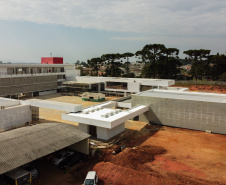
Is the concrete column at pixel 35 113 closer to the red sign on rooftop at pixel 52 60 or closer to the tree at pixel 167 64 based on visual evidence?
the red sign on rooftop at pixel 52 60

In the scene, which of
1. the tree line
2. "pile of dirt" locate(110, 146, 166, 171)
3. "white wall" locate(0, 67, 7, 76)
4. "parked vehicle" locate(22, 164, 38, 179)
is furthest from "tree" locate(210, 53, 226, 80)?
"parked vehicle" locate(22, 164, 38, 179)

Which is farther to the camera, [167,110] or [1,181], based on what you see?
[167,110]

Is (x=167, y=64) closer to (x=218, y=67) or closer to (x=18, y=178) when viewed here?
(x=218, y=67)

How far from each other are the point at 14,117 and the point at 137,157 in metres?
16.5

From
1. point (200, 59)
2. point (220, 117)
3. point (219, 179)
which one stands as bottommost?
point (219, 179)

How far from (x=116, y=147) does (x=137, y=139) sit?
10.6ft

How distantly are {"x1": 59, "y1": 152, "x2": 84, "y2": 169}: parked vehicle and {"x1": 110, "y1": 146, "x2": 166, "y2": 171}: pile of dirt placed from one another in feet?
9.22

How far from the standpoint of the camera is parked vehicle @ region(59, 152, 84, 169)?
51.2 ft

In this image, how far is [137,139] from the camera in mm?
21672

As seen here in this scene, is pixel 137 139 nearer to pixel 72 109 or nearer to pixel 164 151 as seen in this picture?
pixel 164 151

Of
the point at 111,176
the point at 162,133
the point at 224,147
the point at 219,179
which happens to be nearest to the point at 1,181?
the point at 111,176

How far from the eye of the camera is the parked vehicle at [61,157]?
16081 millimetres

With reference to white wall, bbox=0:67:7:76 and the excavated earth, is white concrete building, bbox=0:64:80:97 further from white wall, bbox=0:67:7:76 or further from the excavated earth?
the excavated earth

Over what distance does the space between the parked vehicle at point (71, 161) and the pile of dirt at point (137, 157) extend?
9.22 ft
